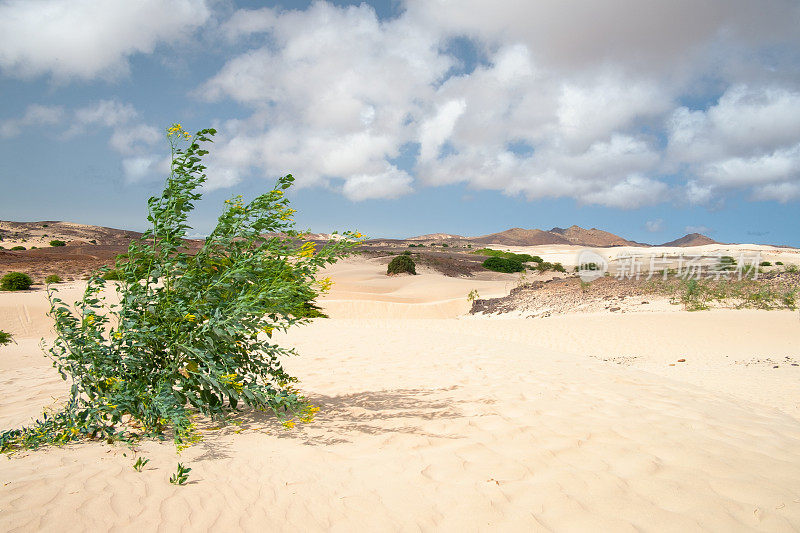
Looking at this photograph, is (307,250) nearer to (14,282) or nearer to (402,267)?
(14,282)

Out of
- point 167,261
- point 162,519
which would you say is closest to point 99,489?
point 162,519

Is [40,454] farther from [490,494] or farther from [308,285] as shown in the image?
[490,494]

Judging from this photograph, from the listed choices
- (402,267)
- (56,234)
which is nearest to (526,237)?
(402,267)

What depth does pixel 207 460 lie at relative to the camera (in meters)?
3.74

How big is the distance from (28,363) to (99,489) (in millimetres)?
9035

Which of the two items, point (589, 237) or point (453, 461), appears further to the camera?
point (589, 237)

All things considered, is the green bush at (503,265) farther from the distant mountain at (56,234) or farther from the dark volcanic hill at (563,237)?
the dark volcanic hill at (563,237)

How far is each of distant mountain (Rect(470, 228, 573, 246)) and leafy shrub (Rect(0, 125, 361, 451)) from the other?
360 ft

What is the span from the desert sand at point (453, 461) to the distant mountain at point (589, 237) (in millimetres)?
123285

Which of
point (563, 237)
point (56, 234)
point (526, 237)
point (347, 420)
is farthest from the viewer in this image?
point (563, 237)

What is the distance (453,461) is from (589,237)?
138 metres

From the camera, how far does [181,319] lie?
14.0 ft

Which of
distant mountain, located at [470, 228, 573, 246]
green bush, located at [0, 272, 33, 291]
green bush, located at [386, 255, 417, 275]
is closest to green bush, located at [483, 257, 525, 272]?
green bush, located at [386, 255, 417, 275]

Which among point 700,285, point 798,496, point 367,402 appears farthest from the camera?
point 700,285
